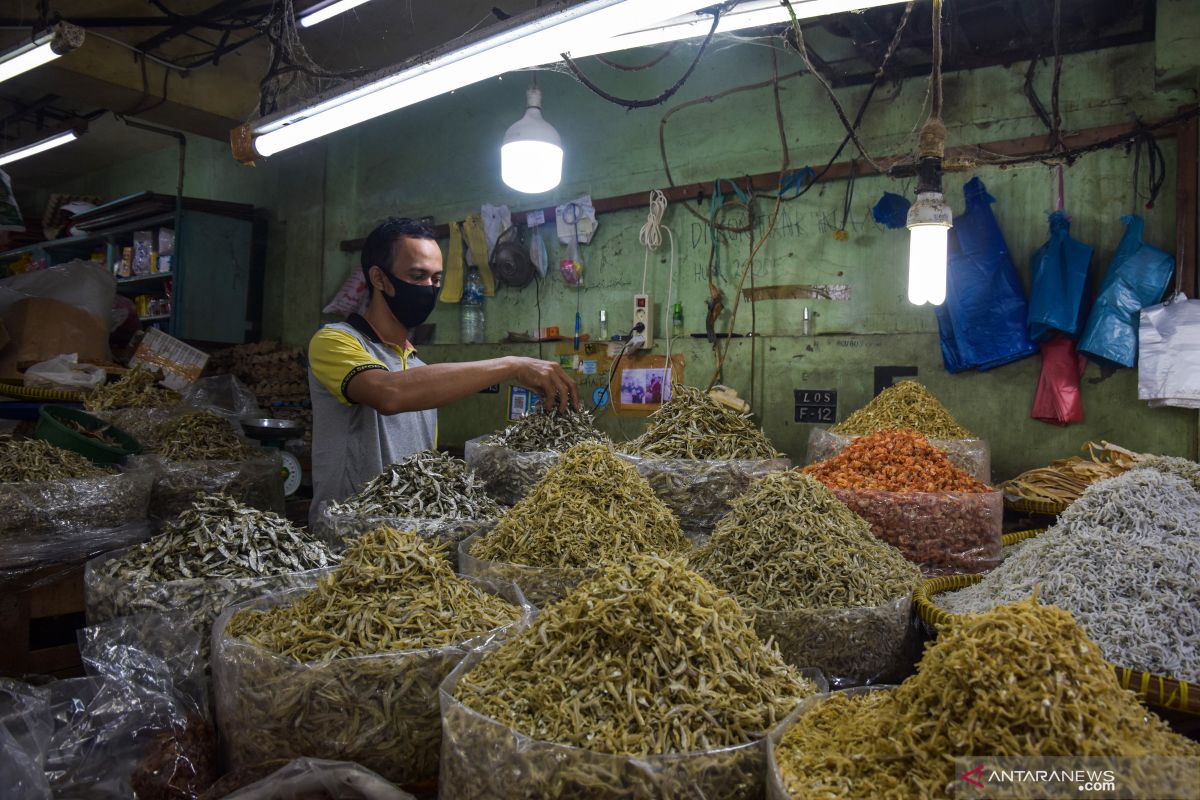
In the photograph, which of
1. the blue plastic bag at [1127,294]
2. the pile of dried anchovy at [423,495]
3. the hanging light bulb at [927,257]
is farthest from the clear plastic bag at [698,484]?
the blue plastic bag at [1127,294]

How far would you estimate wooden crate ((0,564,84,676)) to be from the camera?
2.02m

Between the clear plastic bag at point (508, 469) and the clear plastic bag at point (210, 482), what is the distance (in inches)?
38.0

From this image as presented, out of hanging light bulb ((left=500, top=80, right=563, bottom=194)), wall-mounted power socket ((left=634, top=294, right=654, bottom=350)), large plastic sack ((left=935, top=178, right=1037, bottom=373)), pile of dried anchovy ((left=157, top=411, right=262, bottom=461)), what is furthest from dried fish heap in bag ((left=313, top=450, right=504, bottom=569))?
large plastic sack ((left=935, top=178, right=1037, bottom=373))

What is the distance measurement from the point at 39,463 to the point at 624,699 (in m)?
2.40

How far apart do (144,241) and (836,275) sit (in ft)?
21.9

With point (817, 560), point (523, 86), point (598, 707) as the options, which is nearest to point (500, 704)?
point (598, 707)

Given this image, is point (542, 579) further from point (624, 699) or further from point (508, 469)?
point (508, 469)

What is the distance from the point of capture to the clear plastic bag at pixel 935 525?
2.14 m

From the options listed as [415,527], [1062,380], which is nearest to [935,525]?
[415,527]

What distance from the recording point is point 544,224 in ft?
17.4

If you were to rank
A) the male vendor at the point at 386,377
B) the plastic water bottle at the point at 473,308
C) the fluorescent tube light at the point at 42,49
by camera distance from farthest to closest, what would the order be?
the plastic water bottle at the point at 473,308, the fluorescent tube light at the point at 42,49, the male vendor at the point at 386,377

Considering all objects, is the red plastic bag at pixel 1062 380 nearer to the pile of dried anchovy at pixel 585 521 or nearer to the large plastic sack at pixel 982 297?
the large plastic sack at pixel 982 297

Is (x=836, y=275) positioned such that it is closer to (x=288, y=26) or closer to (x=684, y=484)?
(x=684, y=484)

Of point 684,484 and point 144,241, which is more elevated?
point 144,241
